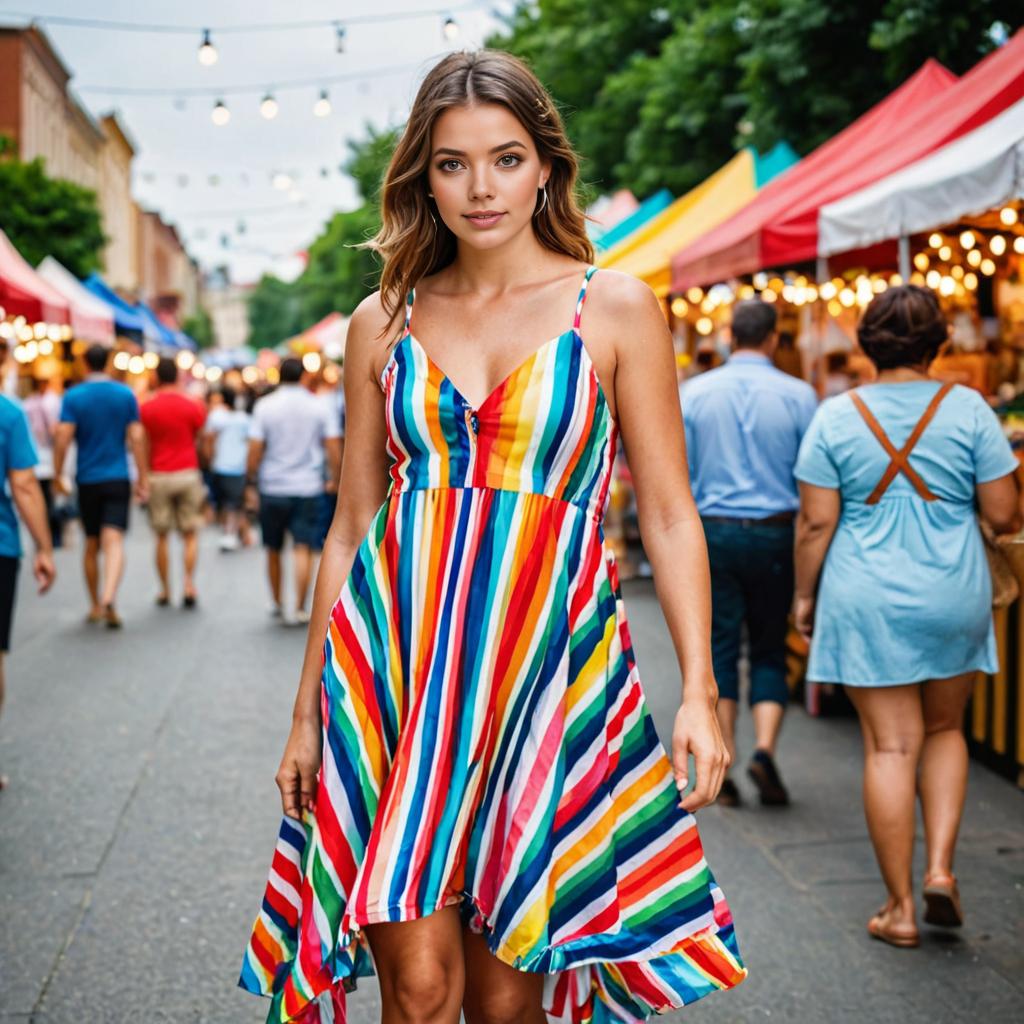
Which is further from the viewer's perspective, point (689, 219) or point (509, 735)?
point (689, 219)

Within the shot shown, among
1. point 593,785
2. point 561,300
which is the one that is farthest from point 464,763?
point 561,300

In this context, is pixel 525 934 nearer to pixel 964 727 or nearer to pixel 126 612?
pixel 964 727

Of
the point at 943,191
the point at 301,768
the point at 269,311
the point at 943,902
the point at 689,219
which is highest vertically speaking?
the point at 269,311

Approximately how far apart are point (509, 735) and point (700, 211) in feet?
37.9

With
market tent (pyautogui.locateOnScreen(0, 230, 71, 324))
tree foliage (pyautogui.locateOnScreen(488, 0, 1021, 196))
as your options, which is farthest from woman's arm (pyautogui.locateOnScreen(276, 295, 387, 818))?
market tent (pyautogui.locateOnScreen(0, 230, 71, 324))

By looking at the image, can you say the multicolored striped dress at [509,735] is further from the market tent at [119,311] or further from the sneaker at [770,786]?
the market tent at [119,311]

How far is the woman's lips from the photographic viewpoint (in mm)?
2410

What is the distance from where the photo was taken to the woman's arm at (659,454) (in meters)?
2.34

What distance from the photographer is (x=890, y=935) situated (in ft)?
13.8

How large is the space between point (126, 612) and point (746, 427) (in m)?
6.97

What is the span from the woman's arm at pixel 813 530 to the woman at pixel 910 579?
0.02m

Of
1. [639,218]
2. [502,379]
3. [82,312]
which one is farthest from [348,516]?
[639,218]

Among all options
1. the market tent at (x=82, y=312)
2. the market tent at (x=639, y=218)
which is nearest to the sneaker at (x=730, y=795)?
the market tent at (x=82, y=312)

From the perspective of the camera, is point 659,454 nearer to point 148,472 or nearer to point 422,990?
point 422,990
